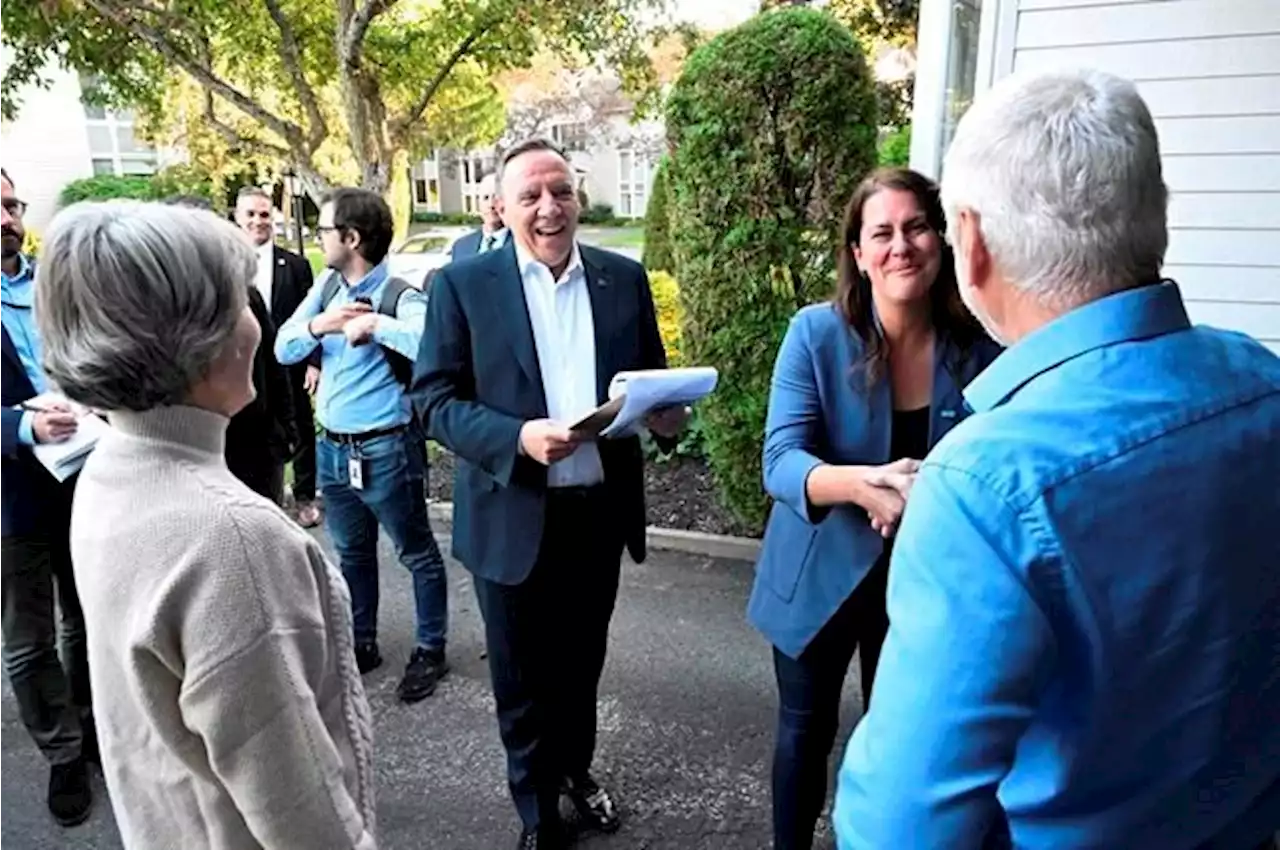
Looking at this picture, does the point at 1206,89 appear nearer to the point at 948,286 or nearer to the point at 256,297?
the point at 948,286

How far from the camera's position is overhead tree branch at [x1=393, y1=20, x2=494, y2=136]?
802 centimetres

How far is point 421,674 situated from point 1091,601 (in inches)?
126

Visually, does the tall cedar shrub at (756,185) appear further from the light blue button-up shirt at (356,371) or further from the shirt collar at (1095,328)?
the shirt collar at (1095,328)

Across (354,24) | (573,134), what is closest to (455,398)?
(354,24)

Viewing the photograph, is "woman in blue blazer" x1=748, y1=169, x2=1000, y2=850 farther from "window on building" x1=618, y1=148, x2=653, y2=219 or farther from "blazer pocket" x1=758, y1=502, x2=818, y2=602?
"window on building" x1=618, y1=148, x2=653, y2=219

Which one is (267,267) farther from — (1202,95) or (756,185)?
(1202,95)

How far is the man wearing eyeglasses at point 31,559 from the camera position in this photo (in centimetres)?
272

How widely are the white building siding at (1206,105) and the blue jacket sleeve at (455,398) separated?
2670mm

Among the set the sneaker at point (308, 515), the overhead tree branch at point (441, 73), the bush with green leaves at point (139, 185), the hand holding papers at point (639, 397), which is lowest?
→ the sneaker at point (308, 515)

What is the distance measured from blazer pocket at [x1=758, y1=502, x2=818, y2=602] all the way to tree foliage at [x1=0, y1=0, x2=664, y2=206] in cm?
651

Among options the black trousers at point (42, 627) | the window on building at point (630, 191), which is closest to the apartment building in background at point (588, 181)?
the window on building at point (630, 191)

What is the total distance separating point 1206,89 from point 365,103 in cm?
668

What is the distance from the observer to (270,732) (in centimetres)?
117

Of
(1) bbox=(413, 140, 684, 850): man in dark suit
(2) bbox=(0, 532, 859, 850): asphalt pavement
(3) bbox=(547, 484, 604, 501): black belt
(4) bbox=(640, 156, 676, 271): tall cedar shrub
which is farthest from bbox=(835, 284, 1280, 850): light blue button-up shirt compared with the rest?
(4) bbox=(640, 156, 676, 271): tall cedar shrub
